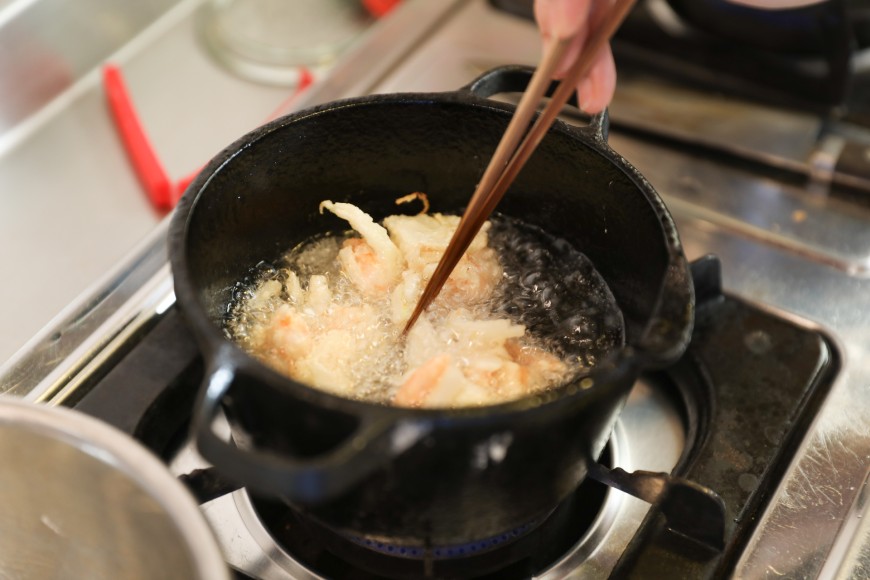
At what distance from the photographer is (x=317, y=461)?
1.94ft

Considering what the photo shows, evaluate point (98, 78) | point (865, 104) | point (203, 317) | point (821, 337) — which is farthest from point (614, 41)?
point (203, 317)

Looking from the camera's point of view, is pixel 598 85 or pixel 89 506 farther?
pixel 598 85

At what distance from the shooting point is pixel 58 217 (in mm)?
1304

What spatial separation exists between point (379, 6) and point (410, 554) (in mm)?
1176

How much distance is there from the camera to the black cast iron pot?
2.03ft

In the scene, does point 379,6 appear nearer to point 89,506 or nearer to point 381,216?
point 381,216

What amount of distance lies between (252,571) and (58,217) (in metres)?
0.71

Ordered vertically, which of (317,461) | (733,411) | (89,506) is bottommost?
(89,506)

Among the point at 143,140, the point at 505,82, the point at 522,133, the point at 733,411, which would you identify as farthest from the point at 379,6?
the point at 733,411

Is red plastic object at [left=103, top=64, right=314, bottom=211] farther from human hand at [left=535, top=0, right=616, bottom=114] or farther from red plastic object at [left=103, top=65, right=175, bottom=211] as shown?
human hand at [left=535, top=0, right=616, bottom=114]

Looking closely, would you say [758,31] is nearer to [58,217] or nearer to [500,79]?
[500,79]

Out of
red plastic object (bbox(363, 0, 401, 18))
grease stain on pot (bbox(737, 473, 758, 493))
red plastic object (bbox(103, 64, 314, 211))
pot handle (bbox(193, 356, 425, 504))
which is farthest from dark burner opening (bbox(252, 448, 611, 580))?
red plastic object (bbox(363, 0, 401, 18))

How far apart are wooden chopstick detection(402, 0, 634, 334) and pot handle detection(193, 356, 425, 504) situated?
29cm

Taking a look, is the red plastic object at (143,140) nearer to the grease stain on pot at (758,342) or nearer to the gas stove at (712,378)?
the gas stove at (712,378)
